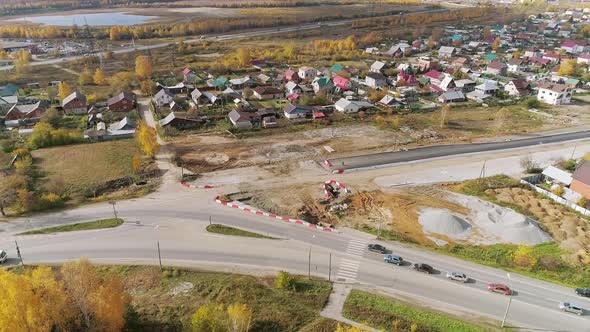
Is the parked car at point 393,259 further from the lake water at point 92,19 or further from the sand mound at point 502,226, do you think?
the lake water at point 92,19

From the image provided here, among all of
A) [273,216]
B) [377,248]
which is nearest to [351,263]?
[377,248]

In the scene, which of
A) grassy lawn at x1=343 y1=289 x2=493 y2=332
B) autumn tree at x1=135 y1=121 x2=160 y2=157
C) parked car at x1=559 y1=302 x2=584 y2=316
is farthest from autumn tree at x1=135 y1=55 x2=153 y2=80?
parked car at x1=559 y1=302 x2=584 y2=316

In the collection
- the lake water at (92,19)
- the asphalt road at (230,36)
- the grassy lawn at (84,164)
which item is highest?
the lake water at (92,19)

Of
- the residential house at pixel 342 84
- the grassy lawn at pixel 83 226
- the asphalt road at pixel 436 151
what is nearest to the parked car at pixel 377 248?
the asphalt road at pixel 436 151

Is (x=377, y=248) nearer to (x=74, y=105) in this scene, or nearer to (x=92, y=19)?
(x=74, y=105)

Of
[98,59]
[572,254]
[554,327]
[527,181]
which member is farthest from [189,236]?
[98,59]

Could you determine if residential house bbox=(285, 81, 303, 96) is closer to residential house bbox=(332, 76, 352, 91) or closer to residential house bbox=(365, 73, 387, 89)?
residential house bbox=(332, 76, 352, 91)
